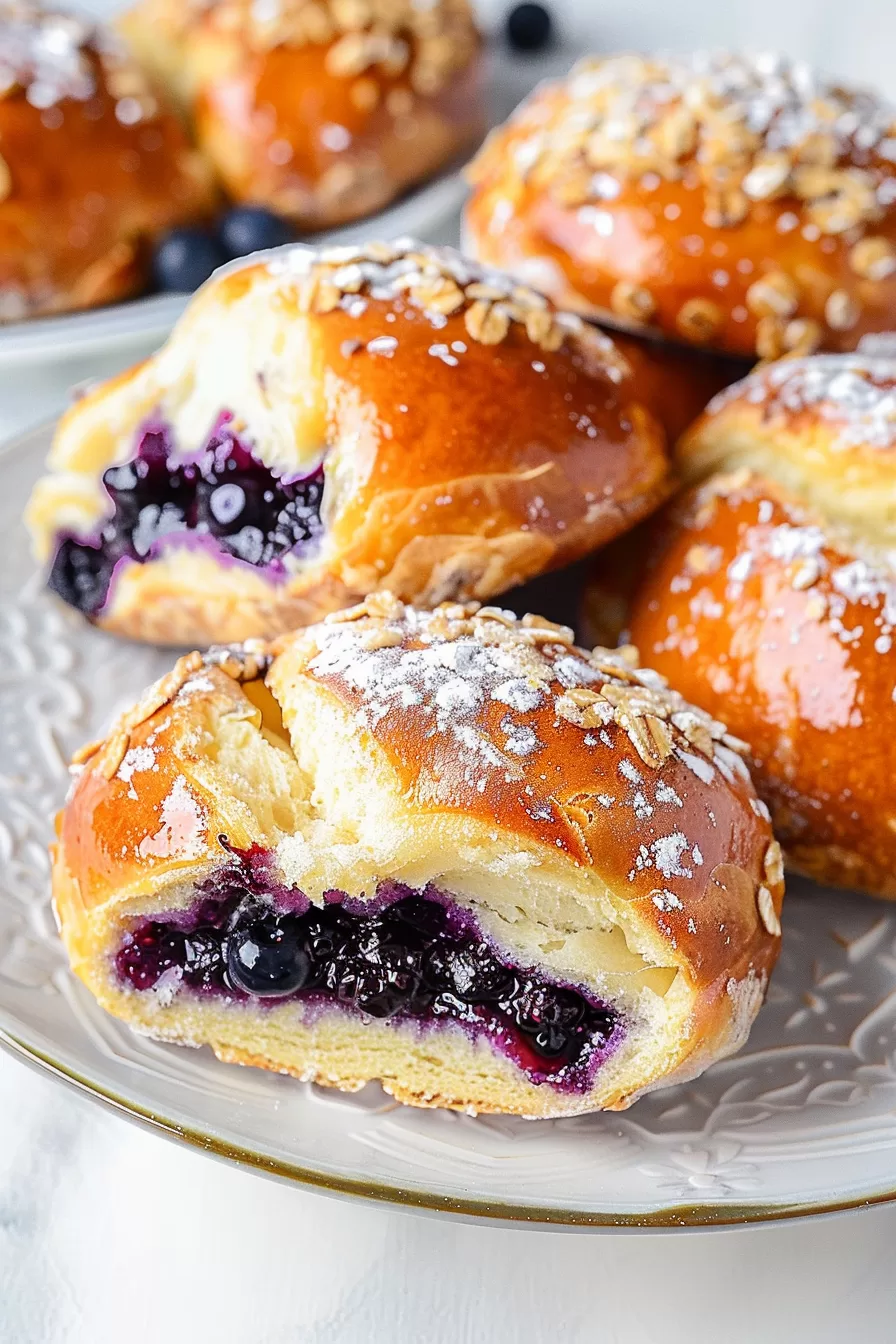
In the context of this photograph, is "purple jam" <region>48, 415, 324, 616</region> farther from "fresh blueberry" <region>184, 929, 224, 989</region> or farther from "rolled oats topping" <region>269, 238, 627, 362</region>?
"fresh blueberry" <region>184, 929, 224, 989</region>

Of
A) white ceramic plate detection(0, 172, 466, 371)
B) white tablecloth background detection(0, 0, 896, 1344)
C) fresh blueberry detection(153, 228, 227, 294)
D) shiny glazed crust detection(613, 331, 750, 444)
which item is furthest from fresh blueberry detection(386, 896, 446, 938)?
fresh blueberry detection(153, 228, 227, 294)

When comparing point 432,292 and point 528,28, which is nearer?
point 432,292

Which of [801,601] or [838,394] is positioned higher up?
[838,394]

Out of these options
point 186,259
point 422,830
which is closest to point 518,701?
point 422,830

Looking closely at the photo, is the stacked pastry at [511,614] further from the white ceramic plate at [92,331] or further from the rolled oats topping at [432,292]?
the white ceramic plate at [92,331]

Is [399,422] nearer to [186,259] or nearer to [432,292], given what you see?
[432,292]

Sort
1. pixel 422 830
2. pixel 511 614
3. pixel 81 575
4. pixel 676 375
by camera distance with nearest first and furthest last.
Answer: pixel 422 830, pixel 511 614, pixel 81 575, pixel 676 375
